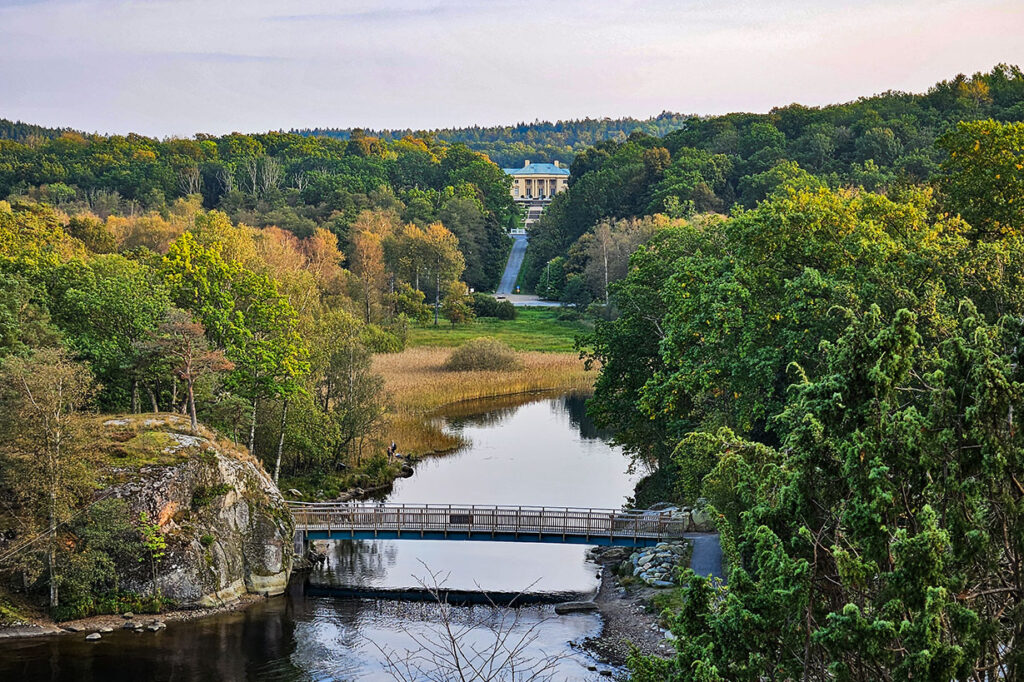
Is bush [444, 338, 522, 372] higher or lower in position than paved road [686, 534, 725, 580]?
higher

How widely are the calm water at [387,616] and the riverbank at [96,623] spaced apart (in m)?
0.32

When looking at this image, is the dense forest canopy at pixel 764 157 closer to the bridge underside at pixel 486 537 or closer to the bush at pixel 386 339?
the bush at pixel 386 339

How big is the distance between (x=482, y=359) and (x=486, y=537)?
3197 centimetres

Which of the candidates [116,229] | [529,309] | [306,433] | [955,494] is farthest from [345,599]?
[529,309]

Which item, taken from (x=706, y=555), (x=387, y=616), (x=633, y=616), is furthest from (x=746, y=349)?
(x=387, y=616)

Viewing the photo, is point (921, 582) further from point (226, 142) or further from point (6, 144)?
Answer: point (226, 142)

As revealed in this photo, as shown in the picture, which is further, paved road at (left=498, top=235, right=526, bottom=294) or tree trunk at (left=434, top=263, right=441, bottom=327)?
paved road at (left=498, top=235, right=526, bottom=294)

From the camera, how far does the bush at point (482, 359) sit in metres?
63.4

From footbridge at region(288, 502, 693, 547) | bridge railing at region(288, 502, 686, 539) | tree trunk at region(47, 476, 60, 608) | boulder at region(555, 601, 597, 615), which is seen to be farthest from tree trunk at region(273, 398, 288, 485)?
boulder at region(555, 601, 597, 615)

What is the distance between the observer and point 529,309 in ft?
312

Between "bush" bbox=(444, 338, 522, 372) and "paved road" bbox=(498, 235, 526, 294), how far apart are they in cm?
4454

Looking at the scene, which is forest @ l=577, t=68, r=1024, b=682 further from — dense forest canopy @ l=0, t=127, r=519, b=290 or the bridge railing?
dense forest canopy @ l=0, t=127, r=519, b=290

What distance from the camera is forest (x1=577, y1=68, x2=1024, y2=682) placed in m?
11.2

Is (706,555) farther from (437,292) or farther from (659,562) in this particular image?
(437,292)
